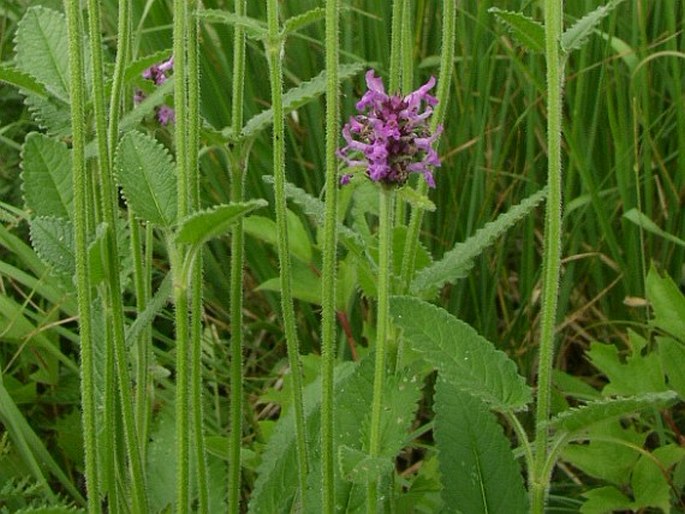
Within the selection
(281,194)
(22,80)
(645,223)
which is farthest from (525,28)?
(645,223)

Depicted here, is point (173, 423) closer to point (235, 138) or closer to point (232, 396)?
point (232, 396)

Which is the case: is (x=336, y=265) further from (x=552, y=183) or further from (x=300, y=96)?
(x=552, y=183)

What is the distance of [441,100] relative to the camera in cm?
107

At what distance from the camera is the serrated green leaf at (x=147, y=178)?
0.99 meters

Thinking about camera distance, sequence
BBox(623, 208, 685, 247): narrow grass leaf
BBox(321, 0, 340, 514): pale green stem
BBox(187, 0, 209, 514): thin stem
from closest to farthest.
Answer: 1. BBox(321, 0, 340, 514): pale green stem
2. BBox(187, 0, 209, 514): thin stem
3. BBox(623, 208, 685, 247): narrow grass leaf

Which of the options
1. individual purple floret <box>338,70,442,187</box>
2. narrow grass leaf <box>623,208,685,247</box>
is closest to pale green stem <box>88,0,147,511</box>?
individual purple floret <box>338,70,442,187</box>

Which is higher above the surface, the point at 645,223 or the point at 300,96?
the point at 300,96

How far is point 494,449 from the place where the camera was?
1.12m

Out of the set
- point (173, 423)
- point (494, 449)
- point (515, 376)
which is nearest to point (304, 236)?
point (173, 423)

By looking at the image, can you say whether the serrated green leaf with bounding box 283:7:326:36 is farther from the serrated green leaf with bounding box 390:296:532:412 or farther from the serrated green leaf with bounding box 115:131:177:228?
the serrated green leaf with bounding box 390:296:532:412

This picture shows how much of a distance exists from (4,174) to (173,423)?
0.68 m

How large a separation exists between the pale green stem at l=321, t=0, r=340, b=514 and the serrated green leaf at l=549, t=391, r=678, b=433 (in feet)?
0.62

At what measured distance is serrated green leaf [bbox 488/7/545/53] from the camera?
926 mm

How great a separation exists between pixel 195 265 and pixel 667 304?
23.2 inches
